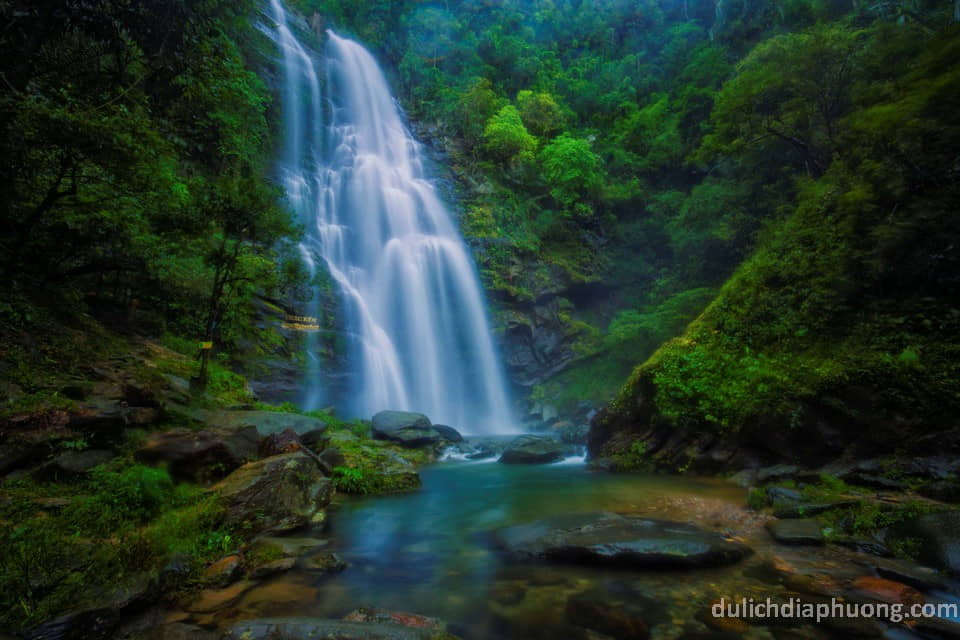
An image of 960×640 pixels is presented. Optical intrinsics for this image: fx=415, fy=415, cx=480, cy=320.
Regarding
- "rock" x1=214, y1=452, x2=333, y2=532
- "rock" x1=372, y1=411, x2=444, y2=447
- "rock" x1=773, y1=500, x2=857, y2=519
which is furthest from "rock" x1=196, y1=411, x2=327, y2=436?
"rock" x1=773, y1=500, x2=857, y2=519

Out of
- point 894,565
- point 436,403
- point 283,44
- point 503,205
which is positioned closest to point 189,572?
point 894,565

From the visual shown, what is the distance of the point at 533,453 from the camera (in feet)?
40.1

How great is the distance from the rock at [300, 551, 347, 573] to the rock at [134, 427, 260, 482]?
79.6 inches

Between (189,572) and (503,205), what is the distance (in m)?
23.0

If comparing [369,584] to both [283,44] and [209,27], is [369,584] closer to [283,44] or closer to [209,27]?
[209,27]

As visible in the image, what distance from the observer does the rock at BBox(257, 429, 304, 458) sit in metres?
6.64

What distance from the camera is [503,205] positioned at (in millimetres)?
24453

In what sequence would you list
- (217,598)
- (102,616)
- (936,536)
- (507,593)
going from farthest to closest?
(936,536), (507,593), (217,598), (102,616)

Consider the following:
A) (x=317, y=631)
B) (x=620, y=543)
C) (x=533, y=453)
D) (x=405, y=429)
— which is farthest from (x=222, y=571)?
(x=533, y=453)

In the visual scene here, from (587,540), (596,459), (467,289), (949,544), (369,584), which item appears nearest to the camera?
(949,544)

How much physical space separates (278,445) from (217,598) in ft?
11.4

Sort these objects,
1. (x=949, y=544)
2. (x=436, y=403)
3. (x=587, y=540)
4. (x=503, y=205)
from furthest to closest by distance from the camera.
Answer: (x=503, y=205) → (x=436, y=403) → (x=587, y=540) → (x=949, y=544)

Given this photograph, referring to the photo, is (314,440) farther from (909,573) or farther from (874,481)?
(874,481)

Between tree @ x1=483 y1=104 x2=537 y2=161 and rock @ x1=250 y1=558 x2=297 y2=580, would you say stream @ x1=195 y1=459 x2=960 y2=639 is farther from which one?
tree @ x1=483 y1=104 x2=537 y2=161
